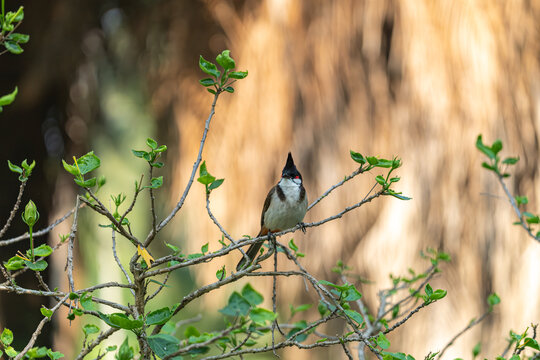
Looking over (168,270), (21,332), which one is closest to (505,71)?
(168,270)

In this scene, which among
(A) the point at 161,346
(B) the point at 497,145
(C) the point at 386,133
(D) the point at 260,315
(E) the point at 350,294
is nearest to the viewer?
(D) the point at 260,315

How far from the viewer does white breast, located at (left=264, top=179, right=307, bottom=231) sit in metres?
1.45

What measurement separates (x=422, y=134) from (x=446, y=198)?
0.22 metres

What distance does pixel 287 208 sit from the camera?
1.45 meters

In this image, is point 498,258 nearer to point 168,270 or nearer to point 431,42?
point 431,42

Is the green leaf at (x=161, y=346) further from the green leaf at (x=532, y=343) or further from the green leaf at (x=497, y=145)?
the green leaf at (x=497, y=145)

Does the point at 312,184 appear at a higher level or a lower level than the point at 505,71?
lower

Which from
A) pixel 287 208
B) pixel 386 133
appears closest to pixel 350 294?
pixel 287 208

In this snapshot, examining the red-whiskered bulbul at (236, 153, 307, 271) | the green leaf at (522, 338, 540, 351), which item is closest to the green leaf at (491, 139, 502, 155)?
the green leaf at (522, 338, 540, 351)

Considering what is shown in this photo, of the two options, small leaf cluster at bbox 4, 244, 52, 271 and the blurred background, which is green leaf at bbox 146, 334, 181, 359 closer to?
small leaf cluster at bbox 4, 244, 52, 271

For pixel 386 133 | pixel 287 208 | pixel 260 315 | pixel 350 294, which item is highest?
pixel 386 133

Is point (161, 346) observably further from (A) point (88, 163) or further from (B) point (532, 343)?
(B) point (532, 343)

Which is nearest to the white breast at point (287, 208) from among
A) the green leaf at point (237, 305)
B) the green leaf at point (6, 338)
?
the green leaf at point (6, 338)

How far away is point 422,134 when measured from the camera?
189 centimetres
